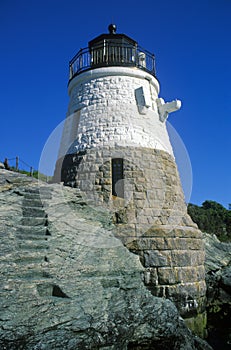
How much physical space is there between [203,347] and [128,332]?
1.41 meters

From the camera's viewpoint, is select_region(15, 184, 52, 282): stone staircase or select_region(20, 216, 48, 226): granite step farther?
select_region(20, 216, 48, 226): granite step

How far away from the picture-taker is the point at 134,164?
802 centimetres

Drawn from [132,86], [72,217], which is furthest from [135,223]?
[132,86]

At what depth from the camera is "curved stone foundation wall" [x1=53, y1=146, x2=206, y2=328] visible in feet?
22.7

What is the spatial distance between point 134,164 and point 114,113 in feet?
5.57

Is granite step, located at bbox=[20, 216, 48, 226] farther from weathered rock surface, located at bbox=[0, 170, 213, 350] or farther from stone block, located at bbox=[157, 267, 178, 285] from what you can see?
stone block, located at bbox=[157, 267, 178, 285]

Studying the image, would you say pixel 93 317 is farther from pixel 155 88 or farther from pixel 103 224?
pixel 155 88

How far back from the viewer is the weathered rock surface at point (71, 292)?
3.16 meters

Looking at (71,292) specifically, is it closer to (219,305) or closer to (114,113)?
(114,113)

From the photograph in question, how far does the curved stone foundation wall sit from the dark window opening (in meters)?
0.12

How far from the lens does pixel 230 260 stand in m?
12.5

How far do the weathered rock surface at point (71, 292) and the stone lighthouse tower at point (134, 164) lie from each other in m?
1.83

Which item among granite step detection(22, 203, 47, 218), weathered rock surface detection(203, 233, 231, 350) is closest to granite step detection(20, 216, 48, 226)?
granite step detection(22, 203, 47, 218)

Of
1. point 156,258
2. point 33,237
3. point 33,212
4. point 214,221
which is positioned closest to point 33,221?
point 33,212
